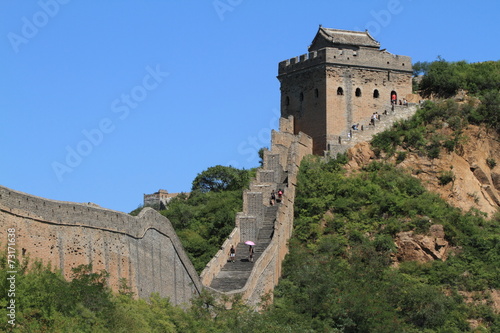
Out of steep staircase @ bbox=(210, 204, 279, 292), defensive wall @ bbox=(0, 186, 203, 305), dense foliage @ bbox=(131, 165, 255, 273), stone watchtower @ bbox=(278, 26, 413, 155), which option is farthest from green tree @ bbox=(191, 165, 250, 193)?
defensive wall @ bbox=(0, 186, 203, 305)

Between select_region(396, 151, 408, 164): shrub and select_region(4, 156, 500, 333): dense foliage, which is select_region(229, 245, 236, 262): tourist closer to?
select_region(4, 156, 500, 333): dense foliage

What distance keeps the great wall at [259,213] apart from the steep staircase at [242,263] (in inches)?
1.4

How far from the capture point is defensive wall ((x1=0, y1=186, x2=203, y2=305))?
40312 mm

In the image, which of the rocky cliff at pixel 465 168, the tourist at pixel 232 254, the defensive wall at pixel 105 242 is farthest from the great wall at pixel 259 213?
the rocky cliff at pixel 465 168

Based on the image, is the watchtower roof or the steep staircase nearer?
the steep staircase

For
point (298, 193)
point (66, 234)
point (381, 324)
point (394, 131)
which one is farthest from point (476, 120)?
point (66, 234)

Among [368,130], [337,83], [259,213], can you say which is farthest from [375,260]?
[337,83]

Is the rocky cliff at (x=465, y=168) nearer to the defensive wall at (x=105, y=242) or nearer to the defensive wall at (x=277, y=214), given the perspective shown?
the defensive wall at (x=277, y=214)

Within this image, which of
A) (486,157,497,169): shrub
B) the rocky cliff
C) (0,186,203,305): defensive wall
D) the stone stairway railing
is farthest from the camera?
(486,157,497,169): shrub

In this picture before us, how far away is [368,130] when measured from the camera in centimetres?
5931

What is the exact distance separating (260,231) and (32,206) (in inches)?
583

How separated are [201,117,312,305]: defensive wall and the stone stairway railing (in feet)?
3.53

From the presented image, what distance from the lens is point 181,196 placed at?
6688 cm

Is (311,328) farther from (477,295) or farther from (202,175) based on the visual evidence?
(202,175)
